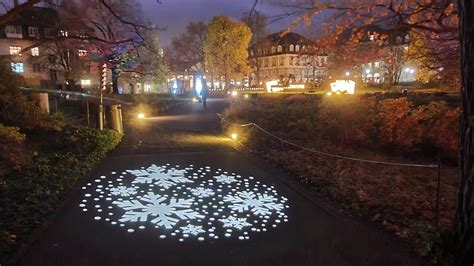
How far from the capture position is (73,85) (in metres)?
32.9

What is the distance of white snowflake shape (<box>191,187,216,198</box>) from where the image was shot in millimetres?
7155

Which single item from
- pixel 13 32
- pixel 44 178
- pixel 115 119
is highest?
pixel 13 32

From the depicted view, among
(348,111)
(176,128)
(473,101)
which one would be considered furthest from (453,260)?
(176,128)

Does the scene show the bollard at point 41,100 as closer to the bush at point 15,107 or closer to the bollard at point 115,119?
the bush at point 15,107

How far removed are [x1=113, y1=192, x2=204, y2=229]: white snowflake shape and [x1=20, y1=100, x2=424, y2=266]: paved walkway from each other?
2cm

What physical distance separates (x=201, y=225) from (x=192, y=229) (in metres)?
0.21

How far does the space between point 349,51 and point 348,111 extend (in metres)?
2.16

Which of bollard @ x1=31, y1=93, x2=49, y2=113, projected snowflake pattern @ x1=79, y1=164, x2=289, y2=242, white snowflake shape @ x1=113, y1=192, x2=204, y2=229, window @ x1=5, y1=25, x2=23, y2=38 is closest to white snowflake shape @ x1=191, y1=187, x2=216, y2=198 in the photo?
projected snowflake pattern @ x1=79, y1=164, x2=289, y2=242

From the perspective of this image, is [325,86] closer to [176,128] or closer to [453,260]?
[176,128]

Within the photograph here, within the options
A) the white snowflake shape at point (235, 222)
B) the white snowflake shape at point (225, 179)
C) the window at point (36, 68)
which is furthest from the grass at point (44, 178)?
the window at point (36, 68)

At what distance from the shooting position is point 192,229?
5.46 metres

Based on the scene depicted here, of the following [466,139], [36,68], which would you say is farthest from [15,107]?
[36,68]

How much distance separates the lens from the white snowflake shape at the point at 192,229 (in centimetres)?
535

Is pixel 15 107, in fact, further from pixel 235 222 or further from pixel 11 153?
pixel 235 222
